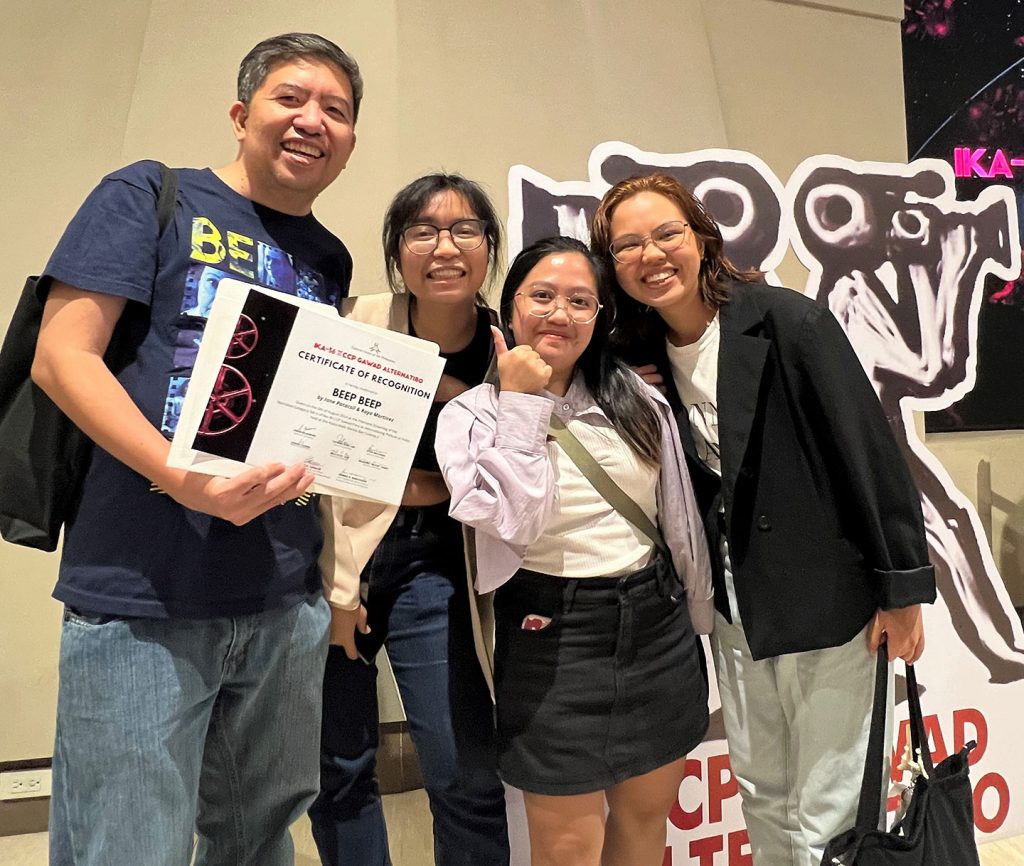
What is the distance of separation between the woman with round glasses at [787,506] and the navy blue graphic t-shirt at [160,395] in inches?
31.5

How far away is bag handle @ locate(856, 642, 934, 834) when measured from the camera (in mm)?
1342

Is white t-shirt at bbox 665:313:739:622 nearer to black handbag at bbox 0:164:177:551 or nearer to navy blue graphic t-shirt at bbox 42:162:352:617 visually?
navy blue graphic t-shirt at bbox 42:162:352:617

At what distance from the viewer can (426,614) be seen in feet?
4.95

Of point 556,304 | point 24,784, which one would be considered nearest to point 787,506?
point 556,304

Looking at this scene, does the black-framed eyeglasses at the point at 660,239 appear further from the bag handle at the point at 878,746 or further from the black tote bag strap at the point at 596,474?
the bag handle at the point at 878,746

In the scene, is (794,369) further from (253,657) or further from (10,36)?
(10,36)

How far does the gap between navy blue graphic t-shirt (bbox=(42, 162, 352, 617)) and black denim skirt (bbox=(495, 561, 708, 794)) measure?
481 millimetres

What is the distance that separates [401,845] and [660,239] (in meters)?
1.98

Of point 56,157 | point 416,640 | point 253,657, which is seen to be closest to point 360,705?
point 416,640

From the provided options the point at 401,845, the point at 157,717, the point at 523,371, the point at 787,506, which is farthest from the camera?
the point at 401,845

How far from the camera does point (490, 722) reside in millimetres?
1511

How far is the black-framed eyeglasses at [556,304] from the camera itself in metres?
1.33

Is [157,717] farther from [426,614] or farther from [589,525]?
[589,525]

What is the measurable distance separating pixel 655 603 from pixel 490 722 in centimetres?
46
